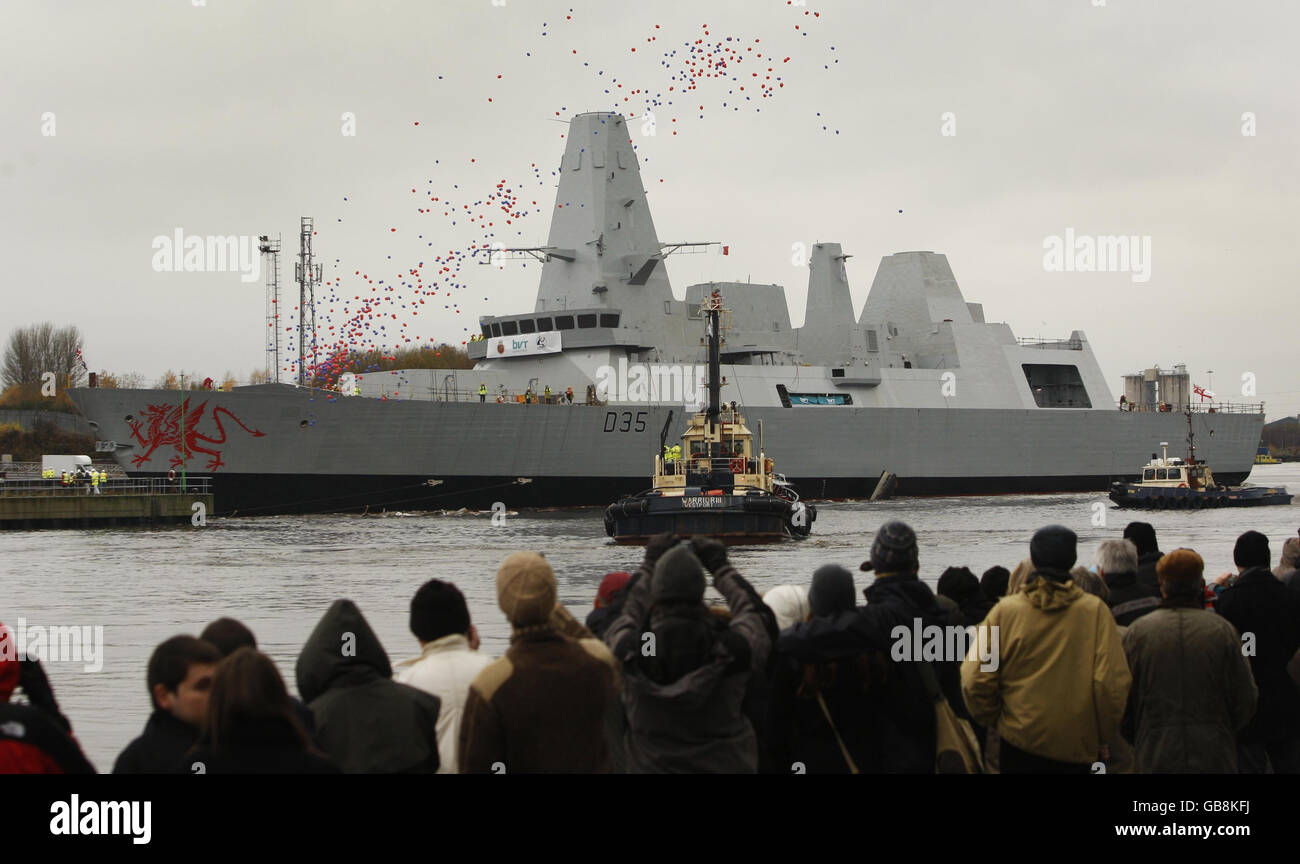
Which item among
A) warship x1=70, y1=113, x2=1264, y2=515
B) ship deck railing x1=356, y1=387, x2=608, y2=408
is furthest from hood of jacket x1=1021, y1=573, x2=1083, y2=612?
ship deck railing x1=356, y1=387, x2=608, y2=408

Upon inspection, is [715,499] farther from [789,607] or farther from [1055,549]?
[1055,549]

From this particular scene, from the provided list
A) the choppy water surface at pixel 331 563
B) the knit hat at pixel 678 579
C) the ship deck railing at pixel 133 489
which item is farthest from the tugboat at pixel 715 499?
the knit hat at pixel 678 579

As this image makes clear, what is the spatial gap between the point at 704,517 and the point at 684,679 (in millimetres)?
20760

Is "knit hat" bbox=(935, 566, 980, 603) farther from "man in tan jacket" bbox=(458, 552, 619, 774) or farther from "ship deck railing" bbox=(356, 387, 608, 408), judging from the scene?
"ship deck railing" bbox=(356, 387, 608, 408)

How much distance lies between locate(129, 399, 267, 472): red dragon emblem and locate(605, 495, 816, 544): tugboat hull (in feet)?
39.3

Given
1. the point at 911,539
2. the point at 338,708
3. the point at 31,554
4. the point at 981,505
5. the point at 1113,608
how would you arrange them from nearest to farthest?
1. the point at 338,708
2. the point at 911,539
3. the point at 1113,608
4. the point at 31,554
5. the point at 981,505

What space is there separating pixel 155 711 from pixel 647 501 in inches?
830

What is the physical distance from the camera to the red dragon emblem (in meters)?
32.1

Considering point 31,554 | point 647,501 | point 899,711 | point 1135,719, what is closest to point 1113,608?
point 1135,719

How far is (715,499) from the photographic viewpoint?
24750 millimetres

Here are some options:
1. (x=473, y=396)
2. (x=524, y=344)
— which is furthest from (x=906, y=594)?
(x=524, y=344)

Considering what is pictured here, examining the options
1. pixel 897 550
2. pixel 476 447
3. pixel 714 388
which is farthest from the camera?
pixel 476 447
